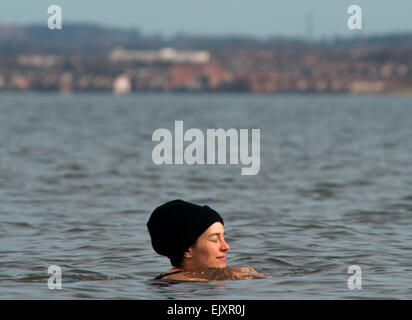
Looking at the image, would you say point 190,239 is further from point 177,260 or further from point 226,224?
point 226,224

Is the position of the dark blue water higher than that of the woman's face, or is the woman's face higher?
the woman's face

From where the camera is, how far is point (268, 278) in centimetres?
1490

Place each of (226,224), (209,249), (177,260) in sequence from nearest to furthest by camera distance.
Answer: (209,249) < (177,260) < (226,224)

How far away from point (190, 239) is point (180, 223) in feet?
0.88

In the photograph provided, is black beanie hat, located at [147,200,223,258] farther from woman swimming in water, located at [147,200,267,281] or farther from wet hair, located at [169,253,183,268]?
wet hair, located at [169,253,183,268]

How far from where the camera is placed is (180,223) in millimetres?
13656

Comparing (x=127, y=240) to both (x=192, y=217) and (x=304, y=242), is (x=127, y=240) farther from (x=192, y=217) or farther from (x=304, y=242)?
(x=192, y=217)

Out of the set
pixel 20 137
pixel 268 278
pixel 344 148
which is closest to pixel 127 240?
pixel 268 278

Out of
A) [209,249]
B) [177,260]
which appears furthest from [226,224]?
[209,249]

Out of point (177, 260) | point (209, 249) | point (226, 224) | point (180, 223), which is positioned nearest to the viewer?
point (180, 223)

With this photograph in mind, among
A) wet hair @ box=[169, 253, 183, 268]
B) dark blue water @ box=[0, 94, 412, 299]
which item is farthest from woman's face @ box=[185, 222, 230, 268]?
dark blue water @ box=[0, 94, 412, 299]

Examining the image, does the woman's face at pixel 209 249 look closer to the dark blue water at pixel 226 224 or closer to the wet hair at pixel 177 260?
the wet hair at pixel 177 260

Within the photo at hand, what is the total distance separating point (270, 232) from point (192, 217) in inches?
266

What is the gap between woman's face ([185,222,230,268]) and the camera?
1375 centimetres
